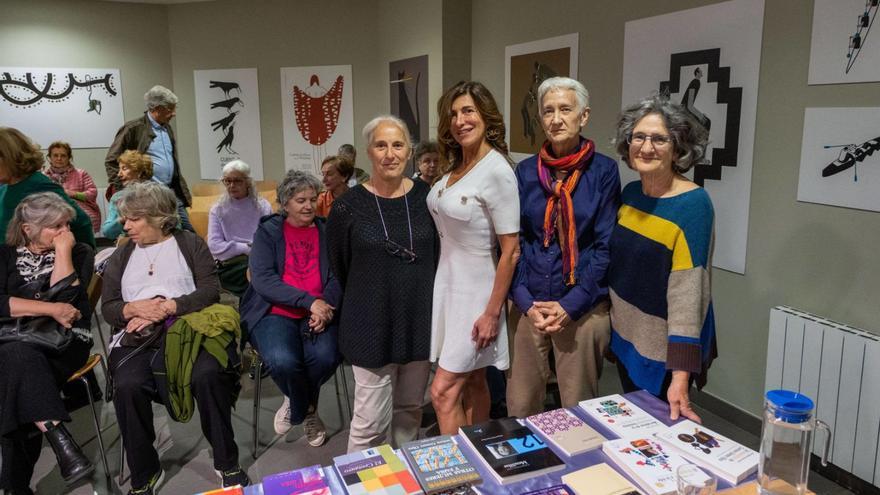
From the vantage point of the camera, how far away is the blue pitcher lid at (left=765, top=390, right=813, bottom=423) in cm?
118

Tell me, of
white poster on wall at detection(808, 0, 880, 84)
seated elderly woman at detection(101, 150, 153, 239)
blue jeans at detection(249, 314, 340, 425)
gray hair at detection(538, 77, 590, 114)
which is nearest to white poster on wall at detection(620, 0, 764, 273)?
white poster on wall at detection(808, 0, 880, 84)

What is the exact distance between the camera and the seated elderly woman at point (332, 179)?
13.3 ft

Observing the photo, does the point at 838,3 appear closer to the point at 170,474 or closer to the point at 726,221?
the point at 726,221

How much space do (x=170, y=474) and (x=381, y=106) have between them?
5.02 m

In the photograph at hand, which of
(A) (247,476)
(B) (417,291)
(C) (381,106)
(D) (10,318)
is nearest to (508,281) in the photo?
(B) (417,291)

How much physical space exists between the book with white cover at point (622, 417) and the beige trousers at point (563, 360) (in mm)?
276

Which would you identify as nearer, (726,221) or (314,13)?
(726,221)

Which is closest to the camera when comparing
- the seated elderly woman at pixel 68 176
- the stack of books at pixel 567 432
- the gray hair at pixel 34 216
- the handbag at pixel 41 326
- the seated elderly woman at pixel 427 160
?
the stack of books at pixel 567 432

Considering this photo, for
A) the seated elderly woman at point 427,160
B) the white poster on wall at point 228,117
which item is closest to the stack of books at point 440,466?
the seated elderly woman at point 427,160

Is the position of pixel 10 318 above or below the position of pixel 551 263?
below

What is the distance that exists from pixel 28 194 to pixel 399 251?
2.08 m

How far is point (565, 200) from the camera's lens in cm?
188

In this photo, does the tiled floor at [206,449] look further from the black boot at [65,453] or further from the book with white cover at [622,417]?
the book with white cover at [622,417]

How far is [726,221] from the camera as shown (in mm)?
2938
